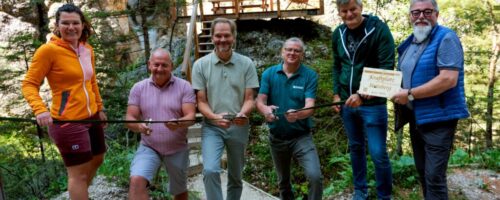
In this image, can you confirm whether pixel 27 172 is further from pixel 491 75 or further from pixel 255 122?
pixel 491 75

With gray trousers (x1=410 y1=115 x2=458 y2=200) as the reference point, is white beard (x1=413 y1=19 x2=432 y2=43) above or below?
above

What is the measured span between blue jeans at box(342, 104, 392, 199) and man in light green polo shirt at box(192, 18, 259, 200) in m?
0.88

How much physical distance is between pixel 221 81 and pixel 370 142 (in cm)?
127

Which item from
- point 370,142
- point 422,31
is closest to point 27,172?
point 370,142

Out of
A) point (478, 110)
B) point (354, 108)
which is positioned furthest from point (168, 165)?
point (478, 110)

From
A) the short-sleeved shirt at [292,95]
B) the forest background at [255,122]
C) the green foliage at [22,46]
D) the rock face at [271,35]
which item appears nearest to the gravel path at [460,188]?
the forest background at [255,122]

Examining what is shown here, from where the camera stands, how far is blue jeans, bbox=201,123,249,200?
9.50ft

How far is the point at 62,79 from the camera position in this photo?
269 centimetres

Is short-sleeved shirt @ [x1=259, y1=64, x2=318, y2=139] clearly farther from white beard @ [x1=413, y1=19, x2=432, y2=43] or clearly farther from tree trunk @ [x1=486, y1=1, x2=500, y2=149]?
tree trunk @ [x1=486, y1=1, x2=500, y2=149]

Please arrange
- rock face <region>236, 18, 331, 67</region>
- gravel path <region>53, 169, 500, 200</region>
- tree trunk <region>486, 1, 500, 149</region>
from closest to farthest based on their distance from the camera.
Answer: gravel path <region>53, 169, 500, 200</region> < tree trunk <region>486, 1, 500, 149</region> < rock face <region>236, 18, 331, 67</region>

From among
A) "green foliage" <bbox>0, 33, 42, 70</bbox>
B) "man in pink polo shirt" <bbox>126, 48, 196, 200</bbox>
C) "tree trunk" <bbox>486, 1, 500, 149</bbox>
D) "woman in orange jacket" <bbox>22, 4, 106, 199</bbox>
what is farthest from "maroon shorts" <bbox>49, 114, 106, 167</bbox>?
"tree trunk" <bbox>486, 1, 500, 149</bbox>

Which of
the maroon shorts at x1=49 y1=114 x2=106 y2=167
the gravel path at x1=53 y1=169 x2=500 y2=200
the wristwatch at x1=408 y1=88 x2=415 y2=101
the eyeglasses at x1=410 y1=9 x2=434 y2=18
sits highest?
the eyeglasses at x1=410 y1=9 x2=434 y2=18

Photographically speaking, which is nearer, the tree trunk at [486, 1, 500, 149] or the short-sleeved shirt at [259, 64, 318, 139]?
the short-sleeved shirt at [259, 64, 318, 139]

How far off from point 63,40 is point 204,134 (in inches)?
48.0
